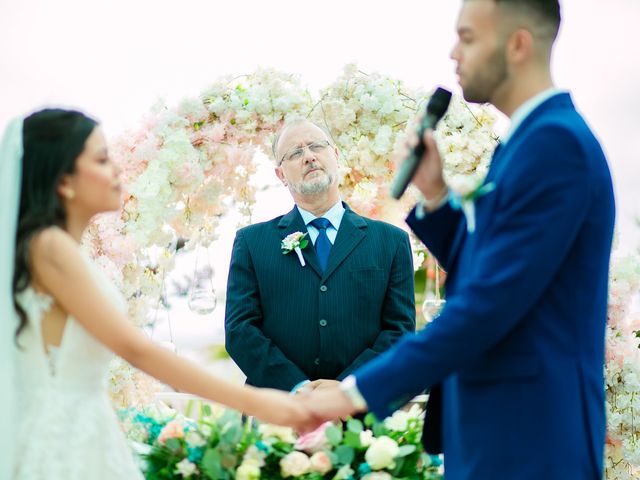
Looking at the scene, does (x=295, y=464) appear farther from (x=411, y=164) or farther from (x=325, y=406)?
(x=411, y=164)

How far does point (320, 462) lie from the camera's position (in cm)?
329

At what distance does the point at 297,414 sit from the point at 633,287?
3.33 m

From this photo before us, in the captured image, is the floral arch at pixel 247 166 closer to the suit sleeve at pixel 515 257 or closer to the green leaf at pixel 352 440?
the green leaf at pixel 352 440

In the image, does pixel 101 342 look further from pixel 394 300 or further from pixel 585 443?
pixel 394 300

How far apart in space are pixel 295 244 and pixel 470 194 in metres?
2.20

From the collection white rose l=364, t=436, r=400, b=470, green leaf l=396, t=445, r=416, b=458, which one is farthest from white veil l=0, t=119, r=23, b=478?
green leaf l=396, t=445, r=416, b=458

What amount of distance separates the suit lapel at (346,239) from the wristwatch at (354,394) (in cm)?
200

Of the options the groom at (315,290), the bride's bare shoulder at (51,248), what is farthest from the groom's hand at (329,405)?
the groom at (315,290)

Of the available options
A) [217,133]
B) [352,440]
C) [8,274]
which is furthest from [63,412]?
[217,133]

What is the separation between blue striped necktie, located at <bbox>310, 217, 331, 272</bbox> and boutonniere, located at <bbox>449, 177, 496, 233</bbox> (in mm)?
2100

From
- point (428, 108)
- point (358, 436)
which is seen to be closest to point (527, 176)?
point (428, 108)

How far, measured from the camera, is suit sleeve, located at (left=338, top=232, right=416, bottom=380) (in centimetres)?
445

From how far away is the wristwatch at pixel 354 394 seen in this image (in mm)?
2637

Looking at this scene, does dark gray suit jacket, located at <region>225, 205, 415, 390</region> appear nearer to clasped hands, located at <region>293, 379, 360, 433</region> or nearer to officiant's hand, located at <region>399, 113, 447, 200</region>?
clasped hands, located at <region>293, 379, 360, 433</region>
